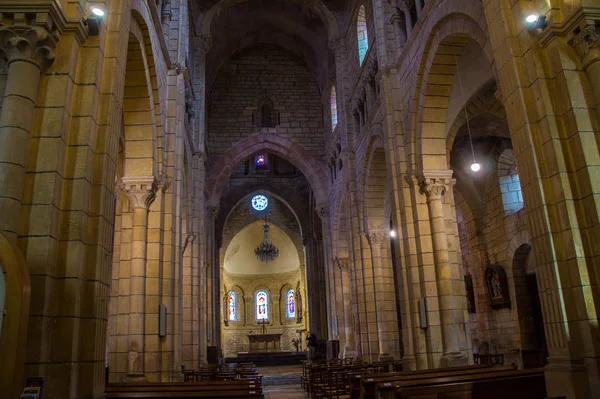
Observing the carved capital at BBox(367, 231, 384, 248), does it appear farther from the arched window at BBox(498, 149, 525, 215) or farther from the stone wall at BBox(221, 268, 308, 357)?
the stone wall at BBox(221, 268, 308, 357)

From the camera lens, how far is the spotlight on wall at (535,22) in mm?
6336

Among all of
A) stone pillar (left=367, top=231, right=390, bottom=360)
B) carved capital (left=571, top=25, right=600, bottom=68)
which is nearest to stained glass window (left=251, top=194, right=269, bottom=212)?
stone pillar (left=367, top=231, right=390, bottom=360)

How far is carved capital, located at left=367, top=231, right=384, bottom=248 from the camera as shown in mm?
16984

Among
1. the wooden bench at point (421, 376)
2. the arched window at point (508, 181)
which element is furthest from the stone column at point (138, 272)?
the arched window at point (508, 181)

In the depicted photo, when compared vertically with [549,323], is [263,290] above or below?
above

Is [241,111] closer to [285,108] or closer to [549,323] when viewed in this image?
[285,108]

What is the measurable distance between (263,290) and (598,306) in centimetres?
3272

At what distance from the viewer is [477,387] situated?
6840 millimetres

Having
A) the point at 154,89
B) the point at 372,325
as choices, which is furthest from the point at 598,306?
the point at 372,325

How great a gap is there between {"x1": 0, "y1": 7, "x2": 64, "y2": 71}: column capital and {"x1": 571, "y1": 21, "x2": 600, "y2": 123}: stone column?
6.04 m

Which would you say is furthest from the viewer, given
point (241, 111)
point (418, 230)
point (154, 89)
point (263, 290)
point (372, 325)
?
point (263, 290)

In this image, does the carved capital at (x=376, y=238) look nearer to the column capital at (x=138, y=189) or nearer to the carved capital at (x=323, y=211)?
the carved capital at (x=323, y=211)

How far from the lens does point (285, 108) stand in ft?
83.8

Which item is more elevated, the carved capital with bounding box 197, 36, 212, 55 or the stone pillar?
the carved capital with bounding box 197, 36, 212, 55
